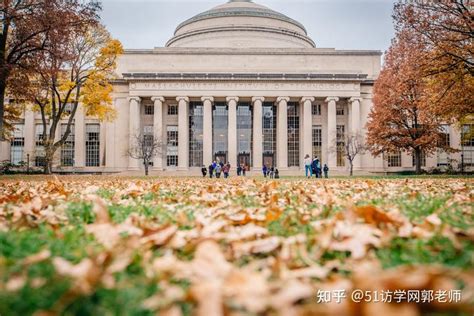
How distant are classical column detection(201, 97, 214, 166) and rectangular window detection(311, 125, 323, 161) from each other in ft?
50.7

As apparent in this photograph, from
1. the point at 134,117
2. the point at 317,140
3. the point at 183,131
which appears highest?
the point at 134,117

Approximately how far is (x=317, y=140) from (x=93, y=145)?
110 ft

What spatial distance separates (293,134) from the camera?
53844 mm

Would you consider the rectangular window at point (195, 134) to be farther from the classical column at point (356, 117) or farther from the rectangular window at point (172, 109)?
the classical column at point (356, 117)

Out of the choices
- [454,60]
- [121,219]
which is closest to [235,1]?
[454,60]

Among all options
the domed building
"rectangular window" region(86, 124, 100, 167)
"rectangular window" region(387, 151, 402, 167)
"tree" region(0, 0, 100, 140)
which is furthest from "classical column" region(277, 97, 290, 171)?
"tree" region(0, 0, 100, 140)

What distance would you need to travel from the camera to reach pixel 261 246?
7.20ft

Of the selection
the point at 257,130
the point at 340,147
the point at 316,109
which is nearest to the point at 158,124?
the point at 257,130

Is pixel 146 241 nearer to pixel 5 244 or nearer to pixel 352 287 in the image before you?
pixel 5 244

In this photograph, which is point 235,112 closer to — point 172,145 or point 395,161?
point 172,145

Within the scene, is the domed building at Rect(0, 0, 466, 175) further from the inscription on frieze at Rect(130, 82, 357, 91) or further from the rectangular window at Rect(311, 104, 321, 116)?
the inscription on frieze at Rect(130, 82, 357, 91)

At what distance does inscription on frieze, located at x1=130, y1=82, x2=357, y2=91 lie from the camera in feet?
165

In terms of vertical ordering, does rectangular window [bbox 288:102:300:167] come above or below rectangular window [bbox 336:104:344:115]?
below

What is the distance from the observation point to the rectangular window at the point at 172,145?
52594mm
